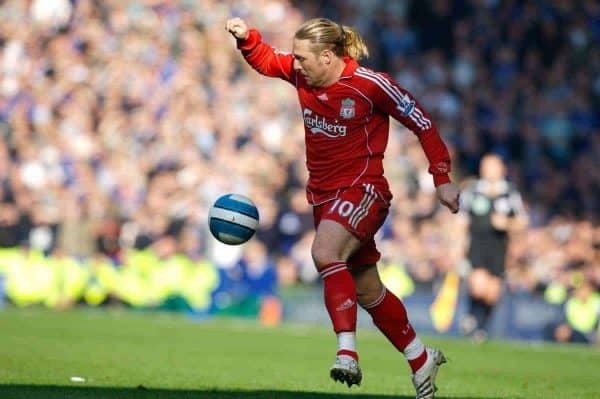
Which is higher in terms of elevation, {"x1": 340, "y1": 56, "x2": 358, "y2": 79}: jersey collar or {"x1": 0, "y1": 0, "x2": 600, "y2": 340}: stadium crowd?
{"x1": 0, "y1": 0, "x2": 600, "y2": 340}: stadium crowd

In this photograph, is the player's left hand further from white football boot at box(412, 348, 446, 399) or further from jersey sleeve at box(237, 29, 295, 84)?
jersey sleeve at box(237, 29, 295, 84)

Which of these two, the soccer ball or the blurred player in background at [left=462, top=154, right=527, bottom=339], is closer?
the soccer ball

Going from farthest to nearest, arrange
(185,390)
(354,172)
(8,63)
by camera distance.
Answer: (8,63) → (185,390) → (354,172)

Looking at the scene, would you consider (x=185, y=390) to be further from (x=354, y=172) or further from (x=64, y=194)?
(x=64, y=194)

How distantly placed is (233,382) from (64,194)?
40.3 ft

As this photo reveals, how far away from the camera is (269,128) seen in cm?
2059

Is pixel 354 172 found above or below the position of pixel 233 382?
above

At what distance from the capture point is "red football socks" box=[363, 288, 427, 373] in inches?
276

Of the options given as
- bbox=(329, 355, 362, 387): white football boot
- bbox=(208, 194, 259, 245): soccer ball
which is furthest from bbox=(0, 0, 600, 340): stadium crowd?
bbox=(329, 355, 362, 387): white football boot

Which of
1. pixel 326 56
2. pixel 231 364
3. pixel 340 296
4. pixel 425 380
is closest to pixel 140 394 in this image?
pixel 340 296

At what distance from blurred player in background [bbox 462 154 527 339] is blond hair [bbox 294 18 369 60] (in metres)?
8.70

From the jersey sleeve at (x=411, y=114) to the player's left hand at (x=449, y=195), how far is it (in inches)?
2.8

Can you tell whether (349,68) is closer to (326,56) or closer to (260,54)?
(326,56)

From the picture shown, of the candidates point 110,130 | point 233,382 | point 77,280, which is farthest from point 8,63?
point 233,382
